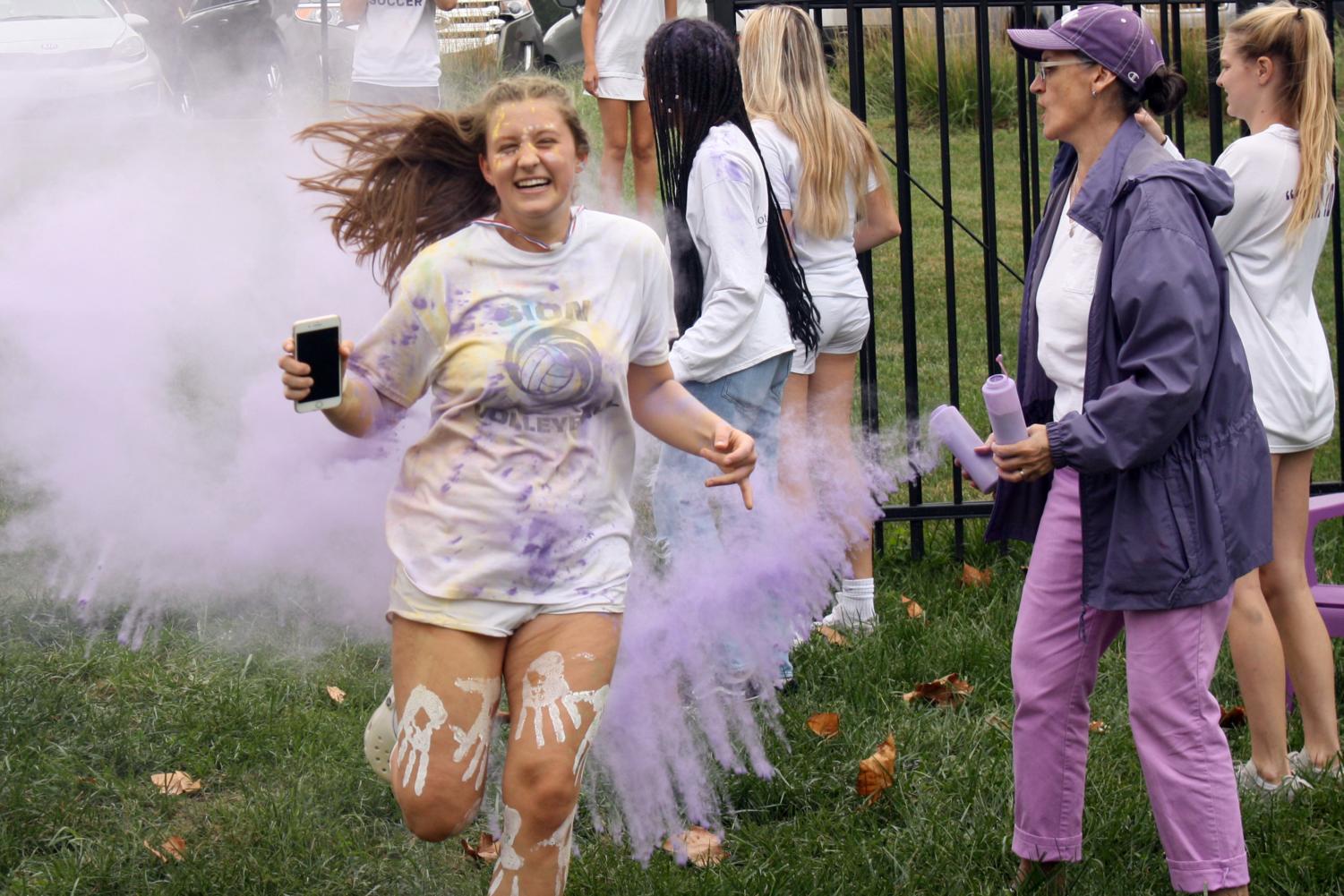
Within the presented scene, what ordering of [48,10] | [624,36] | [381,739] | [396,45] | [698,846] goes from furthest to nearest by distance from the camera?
1. [624,36]
2. [396,45]
3. [48,10]
4. [698,846]
5. [381,739]

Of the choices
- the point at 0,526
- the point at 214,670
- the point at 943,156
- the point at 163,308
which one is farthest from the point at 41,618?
the point at 943,156

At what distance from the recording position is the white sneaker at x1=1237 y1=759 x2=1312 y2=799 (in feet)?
13.6

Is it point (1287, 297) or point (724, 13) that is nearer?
point (1287, 297)

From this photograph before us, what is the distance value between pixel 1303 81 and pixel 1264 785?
1991 mm

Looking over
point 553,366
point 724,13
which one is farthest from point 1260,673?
point 724,13

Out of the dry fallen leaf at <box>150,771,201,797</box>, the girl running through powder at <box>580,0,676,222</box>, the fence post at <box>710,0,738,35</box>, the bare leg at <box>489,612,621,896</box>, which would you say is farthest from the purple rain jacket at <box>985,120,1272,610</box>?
the girl running through powder at <box>580,0,676,222</box>

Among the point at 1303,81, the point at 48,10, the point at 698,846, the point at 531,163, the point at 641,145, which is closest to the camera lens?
the point at 531,163

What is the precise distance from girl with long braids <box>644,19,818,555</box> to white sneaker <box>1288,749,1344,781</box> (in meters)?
1.82

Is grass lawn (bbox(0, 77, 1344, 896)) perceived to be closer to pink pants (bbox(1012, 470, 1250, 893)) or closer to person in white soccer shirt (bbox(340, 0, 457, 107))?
pink pants (bbox(1012, 470, 1250, 893))

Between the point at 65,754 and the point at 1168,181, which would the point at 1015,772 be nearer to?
the point at 1168,181

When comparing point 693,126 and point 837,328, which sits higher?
point 693,126

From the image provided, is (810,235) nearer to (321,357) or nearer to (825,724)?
(825,724)

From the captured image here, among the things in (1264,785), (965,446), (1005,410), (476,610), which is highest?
(1005,410)

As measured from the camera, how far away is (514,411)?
330 cm
